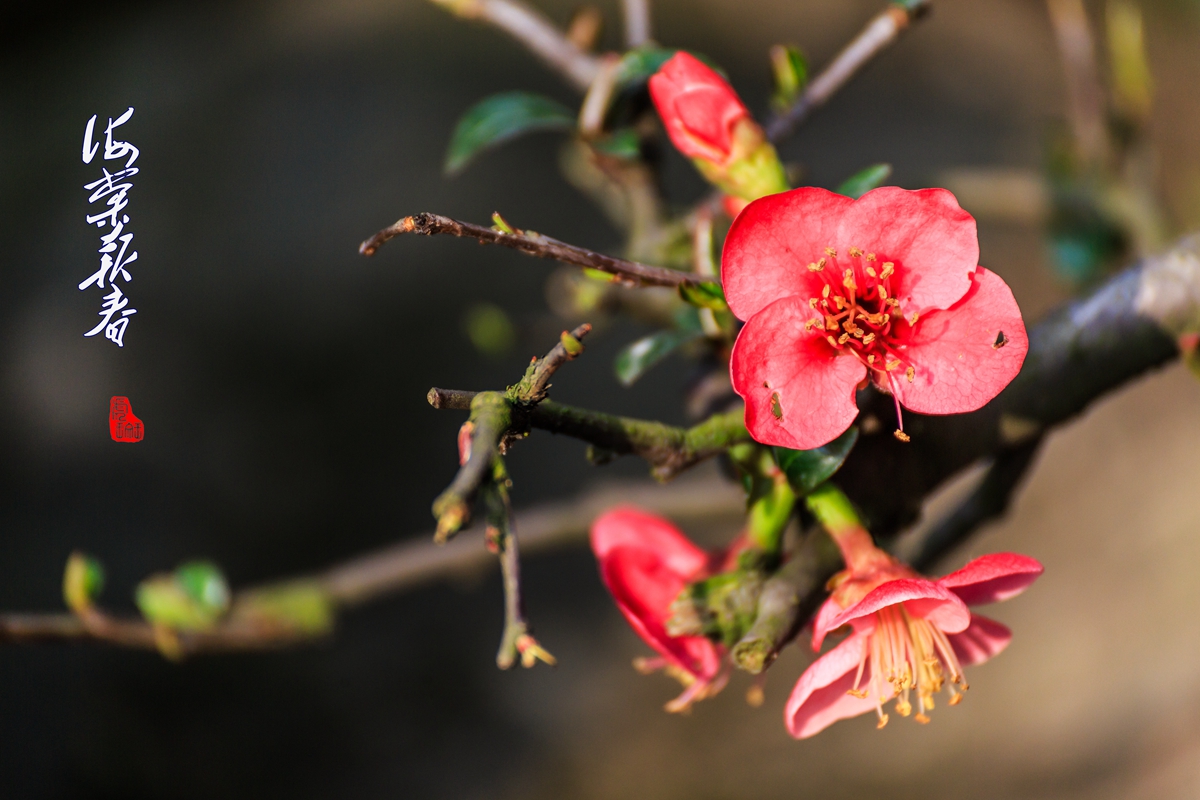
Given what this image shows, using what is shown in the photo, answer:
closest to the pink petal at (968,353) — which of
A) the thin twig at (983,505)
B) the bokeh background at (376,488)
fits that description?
the thin twig at (983,505)

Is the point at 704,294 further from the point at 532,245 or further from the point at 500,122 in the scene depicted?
the point at 500,122

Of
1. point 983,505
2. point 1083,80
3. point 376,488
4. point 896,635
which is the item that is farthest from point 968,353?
point 376,488

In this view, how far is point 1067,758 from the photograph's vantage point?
179 centimetres

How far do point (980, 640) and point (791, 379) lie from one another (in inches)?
8.3

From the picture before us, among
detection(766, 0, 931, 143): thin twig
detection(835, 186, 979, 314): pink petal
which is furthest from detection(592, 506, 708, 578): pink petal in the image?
detection(766, 0, 931, 143): thin twig

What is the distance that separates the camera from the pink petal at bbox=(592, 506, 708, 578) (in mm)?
525

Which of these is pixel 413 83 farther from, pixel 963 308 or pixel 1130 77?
pixel 963 308

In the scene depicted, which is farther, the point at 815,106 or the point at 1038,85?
the point at 1038,85

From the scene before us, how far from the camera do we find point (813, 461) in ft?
1.42

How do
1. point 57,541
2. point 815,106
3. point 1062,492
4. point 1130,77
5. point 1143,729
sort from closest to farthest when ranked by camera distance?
point 815,106 → point 1130,77 → point 57,541 → point 1143,729 → point 1062,492

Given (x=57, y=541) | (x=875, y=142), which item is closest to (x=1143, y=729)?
(x=875, y=142)

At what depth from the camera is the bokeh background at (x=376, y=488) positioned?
5.65 ft

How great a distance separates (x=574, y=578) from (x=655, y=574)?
65.0 inches

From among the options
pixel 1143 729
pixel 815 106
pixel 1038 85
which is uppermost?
pixel 1038 85
